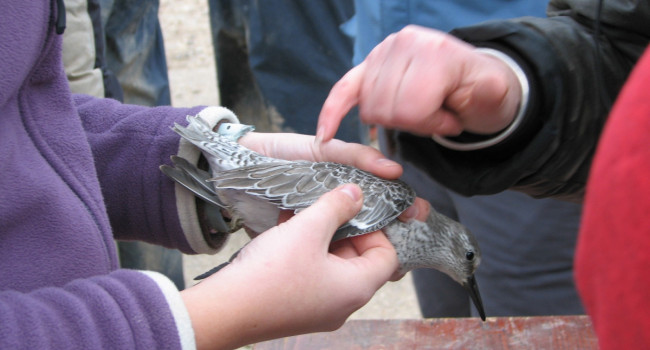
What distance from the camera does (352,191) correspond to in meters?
1.90

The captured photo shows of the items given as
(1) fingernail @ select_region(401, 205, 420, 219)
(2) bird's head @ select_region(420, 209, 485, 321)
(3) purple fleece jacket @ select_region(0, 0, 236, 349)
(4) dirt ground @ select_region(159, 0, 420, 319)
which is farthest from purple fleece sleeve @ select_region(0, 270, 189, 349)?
(4) dirt ground @ select_region(159, 0, 420, 319)

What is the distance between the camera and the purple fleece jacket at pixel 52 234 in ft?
3.75

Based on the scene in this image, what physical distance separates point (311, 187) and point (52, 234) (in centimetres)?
87

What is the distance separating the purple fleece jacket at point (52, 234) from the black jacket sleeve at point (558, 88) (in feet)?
3.37

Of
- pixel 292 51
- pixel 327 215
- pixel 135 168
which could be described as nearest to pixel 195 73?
pixel 292 51

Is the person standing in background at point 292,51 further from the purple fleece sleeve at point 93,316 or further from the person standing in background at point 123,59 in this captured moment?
the purple fleece sleeve at point 93,316

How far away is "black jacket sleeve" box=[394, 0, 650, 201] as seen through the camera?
1723 mm

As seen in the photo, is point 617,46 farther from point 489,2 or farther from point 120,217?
point 120,217

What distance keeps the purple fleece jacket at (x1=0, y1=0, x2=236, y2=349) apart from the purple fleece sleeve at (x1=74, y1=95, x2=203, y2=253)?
0.43 metres

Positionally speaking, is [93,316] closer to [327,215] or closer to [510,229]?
[327,215]

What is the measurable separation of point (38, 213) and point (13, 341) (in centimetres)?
41

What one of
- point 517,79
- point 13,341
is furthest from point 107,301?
point 517,79

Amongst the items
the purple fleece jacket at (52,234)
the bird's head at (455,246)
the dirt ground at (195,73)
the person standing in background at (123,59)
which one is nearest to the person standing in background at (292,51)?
the person standing in background at (123,59)

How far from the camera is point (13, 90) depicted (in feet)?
4.35
